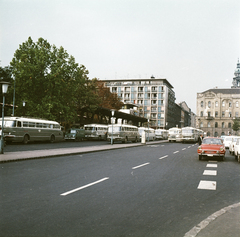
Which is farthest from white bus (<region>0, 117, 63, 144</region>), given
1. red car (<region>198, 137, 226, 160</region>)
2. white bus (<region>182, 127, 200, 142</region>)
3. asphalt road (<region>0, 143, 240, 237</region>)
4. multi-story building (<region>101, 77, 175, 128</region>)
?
multi-story building (<region>101, 77, 175, 128</region>)

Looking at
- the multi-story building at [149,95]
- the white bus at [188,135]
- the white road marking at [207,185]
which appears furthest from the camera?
the multi-story building at [149,95]

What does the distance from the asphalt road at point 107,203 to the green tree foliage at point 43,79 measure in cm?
2573

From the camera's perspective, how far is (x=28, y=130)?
29609mm

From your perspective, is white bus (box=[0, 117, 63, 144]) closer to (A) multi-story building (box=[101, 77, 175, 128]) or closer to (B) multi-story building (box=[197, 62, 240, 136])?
(A) multi-story building (box=[101, 77, 175, 128])

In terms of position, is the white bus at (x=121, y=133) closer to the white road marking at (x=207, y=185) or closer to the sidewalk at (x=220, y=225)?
the white road marking at (x=207, y=185)

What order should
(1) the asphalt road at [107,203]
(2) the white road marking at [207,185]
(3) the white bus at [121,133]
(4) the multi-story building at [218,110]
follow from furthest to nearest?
(4) the multi-story building at [218,110] → (3) the white bus at [121,133] → (2) the white road marking at [207,185] → (1) the asphalt road at [107,203]

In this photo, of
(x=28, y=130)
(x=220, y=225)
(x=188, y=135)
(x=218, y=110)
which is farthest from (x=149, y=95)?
(x=220, y=225)

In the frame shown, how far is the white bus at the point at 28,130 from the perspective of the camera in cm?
2775

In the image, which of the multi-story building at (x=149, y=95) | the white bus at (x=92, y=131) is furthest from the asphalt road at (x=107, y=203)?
the multi-story building at (x=149, y=95)

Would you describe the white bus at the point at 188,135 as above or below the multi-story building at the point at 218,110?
below

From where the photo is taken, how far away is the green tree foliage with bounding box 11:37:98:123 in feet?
115

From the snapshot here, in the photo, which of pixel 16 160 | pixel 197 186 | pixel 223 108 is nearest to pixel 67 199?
pixel 197 186

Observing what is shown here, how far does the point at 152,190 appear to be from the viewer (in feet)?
26.2

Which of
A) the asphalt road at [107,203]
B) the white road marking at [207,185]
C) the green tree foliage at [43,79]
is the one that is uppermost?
the green tree foliage at [43,79]
